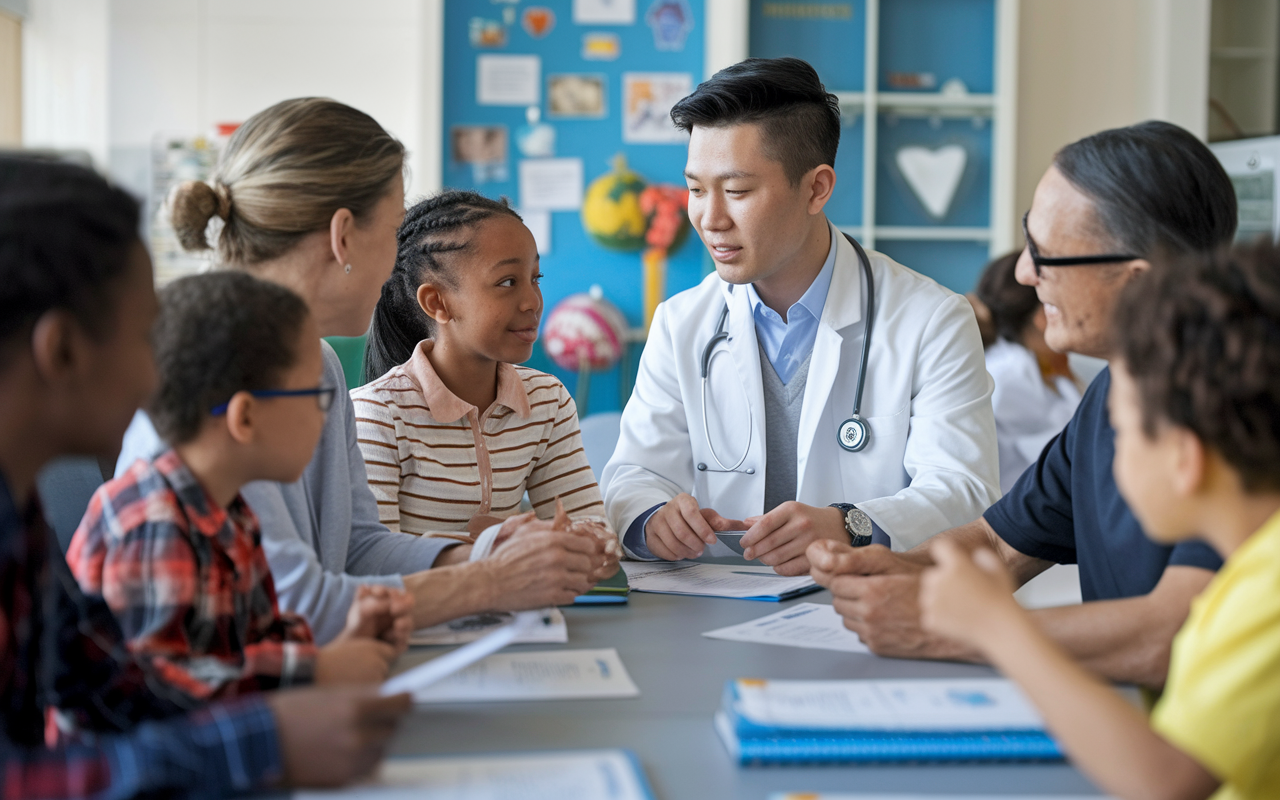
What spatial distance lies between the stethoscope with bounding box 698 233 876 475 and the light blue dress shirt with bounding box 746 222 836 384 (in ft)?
Answer: 0.21

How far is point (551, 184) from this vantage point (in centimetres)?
438

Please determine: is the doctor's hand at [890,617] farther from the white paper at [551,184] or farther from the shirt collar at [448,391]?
the white paper at [551,184]

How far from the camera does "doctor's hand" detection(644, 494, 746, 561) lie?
1624 mm

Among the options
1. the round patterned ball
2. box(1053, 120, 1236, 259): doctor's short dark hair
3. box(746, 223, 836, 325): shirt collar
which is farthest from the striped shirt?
the round patterned ball

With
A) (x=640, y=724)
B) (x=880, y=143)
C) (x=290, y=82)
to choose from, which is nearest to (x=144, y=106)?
(x=290, y=82)

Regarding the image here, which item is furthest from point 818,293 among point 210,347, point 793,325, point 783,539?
point 210,347

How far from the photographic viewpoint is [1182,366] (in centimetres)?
77

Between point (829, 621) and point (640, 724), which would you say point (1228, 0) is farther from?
point (640, 724)

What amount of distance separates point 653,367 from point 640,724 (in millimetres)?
1255

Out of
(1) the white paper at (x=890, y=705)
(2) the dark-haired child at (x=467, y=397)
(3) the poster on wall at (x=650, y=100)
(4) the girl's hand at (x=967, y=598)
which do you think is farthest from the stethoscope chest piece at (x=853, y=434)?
(3) the poster on wall at (x=650, y=100)

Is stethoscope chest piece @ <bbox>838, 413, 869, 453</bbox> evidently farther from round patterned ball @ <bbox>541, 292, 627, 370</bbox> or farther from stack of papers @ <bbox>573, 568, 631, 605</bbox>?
round patterned ball @ <bbox>541, 292, 627, 370</bbox>

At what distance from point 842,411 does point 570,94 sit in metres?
2.72

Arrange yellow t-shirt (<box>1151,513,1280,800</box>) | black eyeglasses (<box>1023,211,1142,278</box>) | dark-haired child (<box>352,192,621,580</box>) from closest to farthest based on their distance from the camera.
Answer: yellow t-shirt (<box>1151,513,1280,800</box>) < black eyeglasses (<box>1023,211,1142,278</box>) < dark-haired child (<box>352,192,621,580</box>)

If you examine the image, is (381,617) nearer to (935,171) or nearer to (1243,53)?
(935,171)
